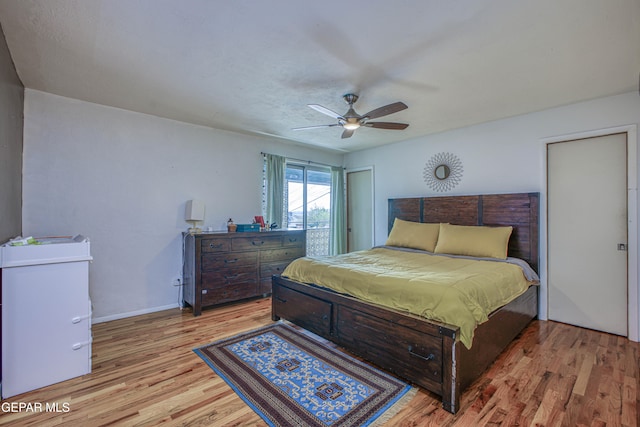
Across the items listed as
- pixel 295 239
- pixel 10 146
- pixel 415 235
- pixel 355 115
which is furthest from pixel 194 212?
pixel 415 235

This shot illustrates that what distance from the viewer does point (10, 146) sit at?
243cm

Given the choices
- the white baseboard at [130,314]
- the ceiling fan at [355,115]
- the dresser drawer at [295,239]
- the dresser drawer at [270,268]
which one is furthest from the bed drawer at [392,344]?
the white baseboard at [130,314]

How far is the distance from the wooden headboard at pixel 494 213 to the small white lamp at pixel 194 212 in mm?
3134

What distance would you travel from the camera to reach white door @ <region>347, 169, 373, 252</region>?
5.63m

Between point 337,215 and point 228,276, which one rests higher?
point 337,215

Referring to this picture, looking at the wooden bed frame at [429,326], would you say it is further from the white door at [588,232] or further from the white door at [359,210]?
the white door at [359,210]

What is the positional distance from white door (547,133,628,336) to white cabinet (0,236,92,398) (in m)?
4.80

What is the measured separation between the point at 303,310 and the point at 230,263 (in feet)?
4.58

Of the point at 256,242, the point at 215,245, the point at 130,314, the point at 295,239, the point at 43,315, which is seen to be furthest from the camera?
the point at 295,239

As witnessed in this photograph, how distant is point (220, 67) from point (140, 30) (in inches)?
24.6

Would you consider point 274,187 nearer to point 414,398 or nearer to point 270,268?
point 270,268

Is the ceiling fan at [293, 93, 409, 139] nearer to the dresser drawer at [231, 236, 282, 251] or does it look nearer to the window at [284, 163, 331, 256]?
the dresser drawer at [231, 236, 282, 251]

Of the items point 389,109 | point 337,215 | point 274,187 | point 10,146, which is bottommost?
point 337,215

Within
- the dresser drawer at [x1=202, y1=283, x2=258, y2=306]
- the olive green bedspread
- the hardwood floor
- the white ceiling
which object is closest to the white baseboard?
the hardwood floor
